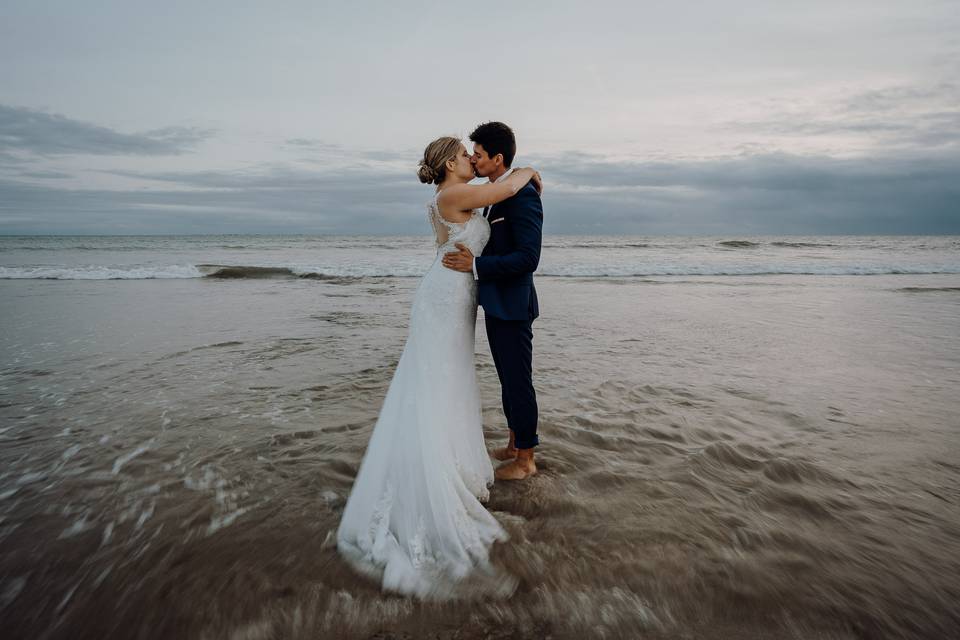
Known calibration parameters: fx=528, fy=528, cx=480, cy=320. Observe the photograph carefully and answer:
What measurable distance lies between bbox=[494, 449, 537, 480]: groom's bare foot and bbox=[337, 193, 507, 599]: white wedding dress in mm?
388

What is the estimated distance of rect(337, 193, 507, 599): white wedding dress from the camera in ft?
8.93

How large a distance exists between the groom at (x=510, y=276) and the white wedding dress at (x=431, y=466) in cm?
11

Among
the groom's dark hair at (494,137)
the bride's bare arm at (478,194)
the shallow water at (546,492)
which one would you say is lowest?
the shallow water at (546,492)

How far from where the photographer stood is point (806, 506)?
3.31 metres

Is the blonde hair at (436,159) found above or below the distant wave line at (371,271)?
above

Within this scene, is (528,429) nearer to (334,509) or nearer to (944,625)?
(334,509)

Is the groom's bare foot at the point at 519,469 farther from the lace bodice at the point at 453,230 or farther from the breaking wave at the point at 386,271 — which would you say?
the breaking wave at the point at 386,271

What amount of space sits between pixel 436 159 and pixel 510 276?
864mm

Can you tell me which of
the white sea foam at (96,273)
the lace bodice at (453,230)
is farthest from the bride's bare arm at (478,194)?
the white sea foam at (96,273)

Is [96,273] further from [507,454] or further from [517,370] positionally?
[517,370]

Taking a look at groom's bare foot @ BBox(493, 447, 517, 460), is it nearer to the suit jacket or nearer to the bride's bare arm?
the suit jacket

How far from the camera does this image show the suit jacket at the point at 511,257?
3275 millimetres

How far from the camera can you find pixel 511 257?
10.7 feet

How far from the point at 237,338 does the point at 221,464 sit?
4.96 m
